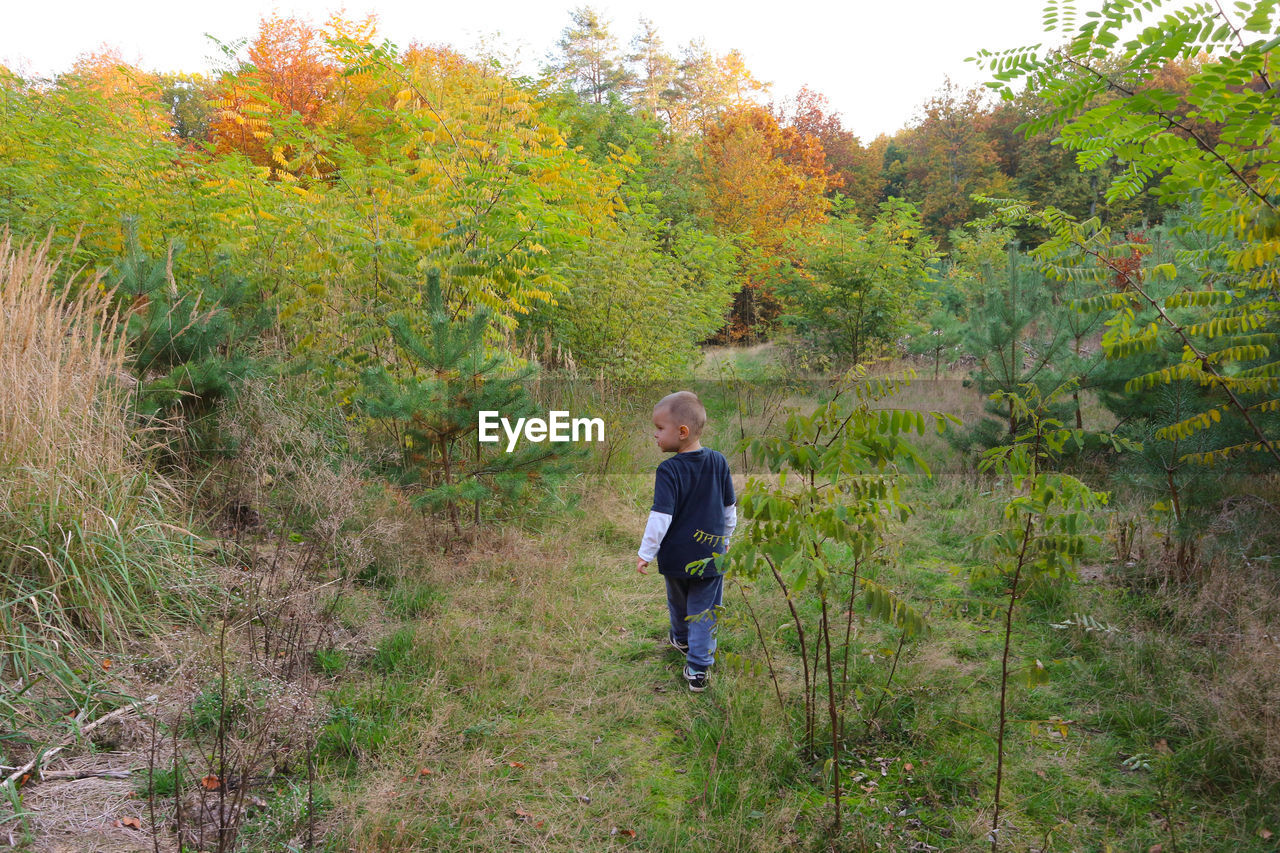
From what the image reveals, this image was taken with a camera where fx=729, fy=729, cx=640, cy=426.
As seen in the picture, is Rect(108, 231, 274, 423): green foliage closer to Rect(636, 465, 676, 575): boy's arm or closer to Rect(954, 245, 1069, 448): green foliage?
Rect(636, 465, 676, 575): boy's arm

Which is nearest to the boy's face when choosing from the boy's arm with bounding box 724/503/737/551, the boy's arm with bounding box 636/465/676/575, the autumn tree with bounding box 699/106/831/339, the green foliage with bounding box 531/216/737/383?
the boy's arm with bounding box 636/465/676/575

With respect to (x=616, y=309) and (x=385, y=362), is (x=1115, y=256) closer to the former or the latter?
(x=385, y=362)

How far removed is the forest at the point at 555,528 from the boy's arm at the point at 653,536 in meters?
0.59

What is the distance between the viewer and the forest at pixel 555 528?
2590mm

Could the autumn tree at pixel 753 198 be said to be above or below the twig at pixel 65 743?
above

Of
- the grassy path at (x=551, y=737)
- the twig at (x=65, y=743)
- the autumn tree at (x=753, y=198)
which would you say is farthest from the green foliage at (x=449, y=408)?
the autumn tree at (x=753, y=198)

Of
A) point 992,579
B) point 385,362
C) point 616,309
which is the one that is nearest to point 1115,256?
point 992,579

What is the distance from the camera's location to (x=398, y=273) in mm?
5875

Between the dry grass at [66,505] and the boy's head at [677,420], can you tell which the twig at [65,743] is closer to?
the dry grass at [66,505]

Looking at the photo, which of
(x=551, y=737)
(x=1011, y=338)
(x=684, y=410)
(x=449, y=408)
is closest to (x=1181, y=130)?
A: (x=684, y=410)

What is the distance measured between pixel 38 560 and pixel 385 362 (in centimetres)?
279

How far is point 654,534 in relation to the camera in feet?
11.8

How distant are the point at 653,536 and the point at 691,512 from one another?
1.00 feet

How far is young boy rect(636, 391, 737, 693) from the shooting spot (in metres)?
3.70
